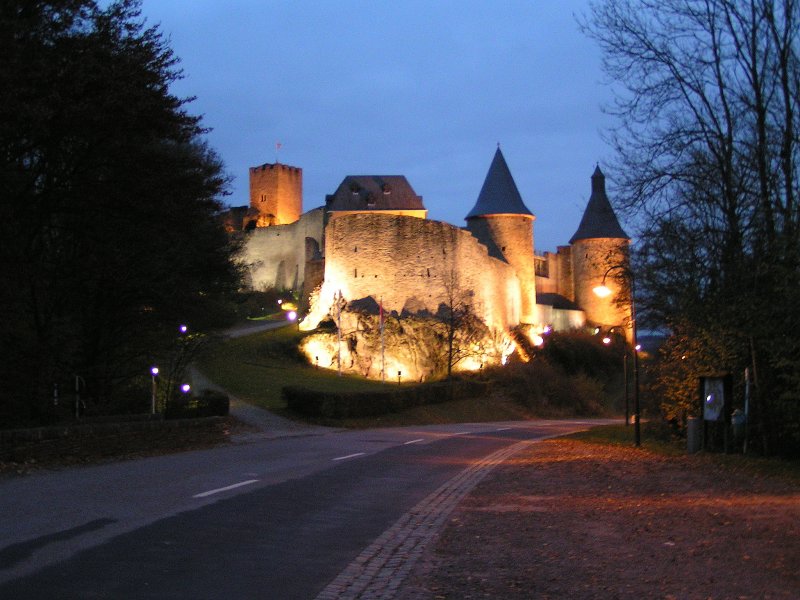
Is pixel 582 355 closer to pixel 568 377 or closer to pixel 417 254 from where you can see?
pixel 568 377

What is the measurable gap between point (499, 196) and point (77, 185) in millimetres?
Answer: 61071

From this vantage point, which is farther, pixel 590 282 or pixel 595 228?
pixel 595 228

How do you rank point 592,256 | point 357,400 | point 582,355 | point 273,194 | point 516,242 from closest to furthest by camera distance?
point 357,400 < point 582,355 < point 516,242 < point 592,256 < point 273,194

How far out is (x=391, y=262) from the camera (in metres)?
56.7

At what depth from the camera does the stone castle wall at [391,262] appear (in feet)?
186

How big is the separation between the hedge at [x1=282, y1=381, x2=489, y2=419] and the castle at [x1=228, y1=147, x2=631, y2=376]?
913cm

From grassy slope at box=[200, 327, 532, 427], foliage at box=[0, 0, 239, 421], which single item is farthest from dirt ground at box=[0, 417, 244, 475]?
grassy slope at box=[200, 327, 532, 427]

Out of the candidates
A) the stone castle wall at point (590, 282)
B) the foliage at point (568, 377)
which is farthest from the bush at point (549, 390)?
the stone castle wall at point (590, 282)

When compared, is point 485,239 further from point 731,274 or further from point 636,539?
point 636,539

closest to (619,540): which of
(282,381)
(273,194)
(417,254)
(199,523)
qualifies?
(199,523)

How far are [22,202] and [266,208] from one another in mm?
78302

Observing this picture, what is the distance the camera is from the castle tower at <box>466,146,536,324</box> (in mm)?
74500

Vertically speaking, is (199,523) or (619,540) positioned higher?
(199,523)

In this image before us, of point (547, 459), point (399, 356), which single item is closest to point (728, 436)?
point (547, 459)
